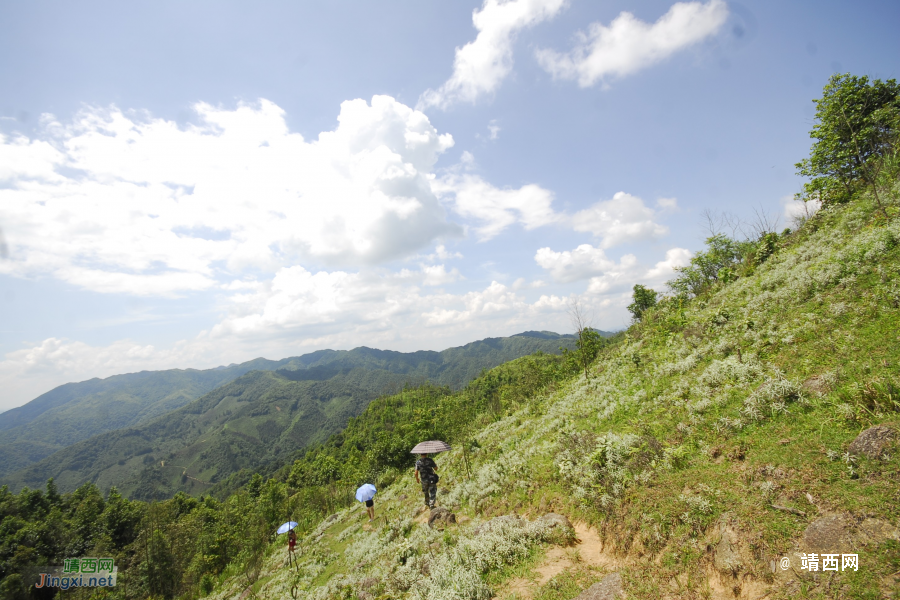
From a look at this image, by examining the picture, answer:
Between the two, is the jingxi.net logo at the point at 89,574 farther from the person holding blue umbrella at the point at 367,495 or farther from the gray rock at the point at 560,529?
the gray rock at the point at 560,529

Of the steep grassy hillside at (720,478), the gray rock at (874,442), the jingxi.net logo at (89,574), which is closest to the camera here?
the steep grassy hillside at (720,478)

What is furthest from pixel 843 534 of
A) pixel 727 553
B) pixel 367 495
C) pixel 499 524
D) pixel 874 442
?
pixel 367 495

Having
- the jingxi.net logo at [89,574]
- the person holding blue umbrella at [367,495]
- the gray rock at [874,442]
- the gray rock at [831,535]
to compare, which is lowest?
the jingxi.net logo at [89,574]

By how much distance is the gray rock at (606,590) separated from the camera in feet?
19.4

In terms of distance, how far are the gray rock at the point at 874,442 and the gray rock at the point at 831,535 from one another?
1.56m

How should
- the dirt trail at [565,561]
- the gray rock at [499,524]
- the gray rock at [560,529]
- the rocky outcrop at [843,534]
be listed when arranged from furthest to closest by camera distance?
the gray rock at [499,524]
the gray rock at [560,529]
the dirt trail at [565,561]
the rocky outcrop at [843,534]

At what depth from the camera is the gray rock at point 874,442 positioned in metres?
5.68

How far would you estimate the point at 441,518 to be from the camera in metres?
11.7

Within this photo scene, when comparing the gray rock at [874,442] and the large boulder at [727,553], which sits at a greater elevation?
the gray rock at [874,442]

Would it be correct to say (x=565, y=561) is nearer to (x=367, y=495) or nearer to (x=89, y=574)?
(x=367, y=495)

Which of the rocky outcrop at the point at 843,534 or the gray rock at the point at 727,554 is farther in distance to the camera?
the gray rock at the point at 727,554

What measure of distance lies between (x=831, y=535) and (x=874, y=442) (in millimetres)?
2176

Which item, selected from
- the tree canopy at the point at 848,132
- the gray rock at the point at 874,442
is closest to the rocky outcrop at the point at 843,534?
the gray rock at the point at 874,442

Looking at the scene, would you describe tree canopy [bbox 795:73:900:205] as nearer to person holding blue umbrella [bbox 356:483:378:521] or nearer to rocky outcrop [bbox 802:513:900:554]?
rocky outcrop [bbox 802:513:900:554]
